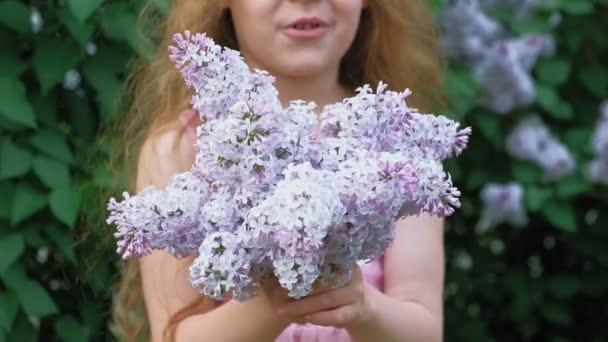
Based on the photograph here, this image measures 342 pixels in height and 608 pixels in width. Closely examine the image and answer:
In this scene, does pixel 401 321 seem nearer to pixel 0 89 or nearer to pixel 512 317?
pixel 0 89

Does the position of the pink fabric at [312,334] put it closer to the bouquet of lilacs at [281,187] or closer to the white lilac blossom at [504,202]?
the bouquet of lilacs at [281,187]

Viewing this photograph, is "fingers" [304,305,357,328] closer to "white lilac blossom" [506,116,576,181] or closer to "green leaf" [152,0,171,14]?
"green leaf" [152,0,171,14]

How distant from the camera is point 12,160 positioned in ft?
7.83

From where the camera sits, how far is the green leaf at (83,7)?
2.21m

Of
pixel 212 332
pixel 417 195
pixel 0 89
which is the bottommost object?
pixel 212 332

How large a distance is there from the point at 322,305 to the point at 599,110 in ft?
7.39

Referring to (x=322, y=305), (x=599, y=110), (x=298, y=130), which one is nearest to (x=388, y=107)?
(x=298, y=130)

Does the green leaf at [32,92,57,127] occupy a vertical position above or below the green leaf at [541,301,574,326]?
above

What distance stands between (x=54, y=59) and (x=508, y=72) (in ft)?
4.20

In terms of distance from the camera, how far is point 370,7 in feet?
7.07

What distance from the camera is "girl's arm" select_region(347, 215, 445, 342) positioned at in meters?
1.89

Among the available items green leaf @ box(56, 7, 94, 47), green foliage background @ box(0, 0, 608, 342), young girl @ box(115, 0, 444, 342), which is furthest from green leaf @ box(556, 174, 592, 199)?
green leaf @ box(56, 7, 94, 47)

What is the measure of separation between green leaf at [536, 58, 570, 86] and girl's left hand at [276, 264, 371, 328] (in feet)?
6.60

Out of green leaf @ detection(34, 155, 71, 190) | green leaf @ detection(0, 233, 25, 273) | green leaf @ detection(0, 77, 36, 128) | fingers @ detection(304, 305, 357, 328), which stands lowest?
fingers @ detection(304, 305, 357, 328)
